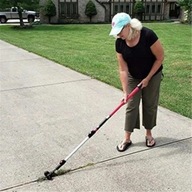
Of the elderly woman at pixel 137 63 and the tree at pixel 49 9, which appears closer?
the elderly woman at pixel 137 63

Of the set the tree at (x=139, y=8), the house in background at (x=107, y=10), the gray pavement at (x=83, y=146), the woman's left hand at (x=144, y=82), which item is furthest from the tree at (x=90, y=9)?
the woman's left hand at (x=144, y=82)

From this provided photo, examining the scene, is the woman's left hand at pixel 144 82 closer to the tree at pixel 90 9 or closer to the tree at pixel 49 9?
the tree at pixel 49 9

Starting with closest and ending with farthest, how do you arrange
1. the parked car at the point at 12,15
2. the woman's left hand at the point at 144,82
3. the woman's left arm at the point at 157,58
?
1. the woman's left arm at the point at 157,58
2. the woman's left hand at the point at 144,82
3. the parked car at the point at 12,15

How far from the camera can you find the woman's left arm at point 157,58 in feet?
11.1

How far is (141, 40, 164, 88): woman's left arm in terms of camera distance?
3395 mm

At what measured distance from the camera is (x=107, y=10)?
32.1 m

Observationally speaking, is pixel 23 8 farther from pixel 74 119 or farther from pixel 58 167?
pixel 58 167

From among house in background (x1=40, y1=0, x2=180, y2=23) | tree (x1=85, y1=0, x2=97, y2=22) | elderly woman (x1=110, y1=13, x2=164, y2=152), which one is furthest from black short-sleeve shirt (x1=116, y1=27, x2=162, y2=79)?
tree (x1=85, y1=0, x2=97, y2=22)

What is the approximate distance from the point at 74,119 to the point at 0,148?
49.8 inches

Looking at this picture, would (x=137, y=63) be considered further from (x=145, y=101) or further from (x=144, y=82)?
(x=145, y=101)

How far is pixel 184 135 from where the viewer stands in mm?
4242

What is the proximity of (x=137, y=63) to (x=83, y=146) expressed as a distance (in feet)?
3.88

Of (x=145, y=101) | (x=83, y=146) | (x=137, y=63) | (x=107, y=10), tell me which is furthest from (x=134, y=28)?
(x=107, y=10)

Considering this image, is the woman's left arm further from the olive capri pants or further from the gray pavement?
the gray pavement
